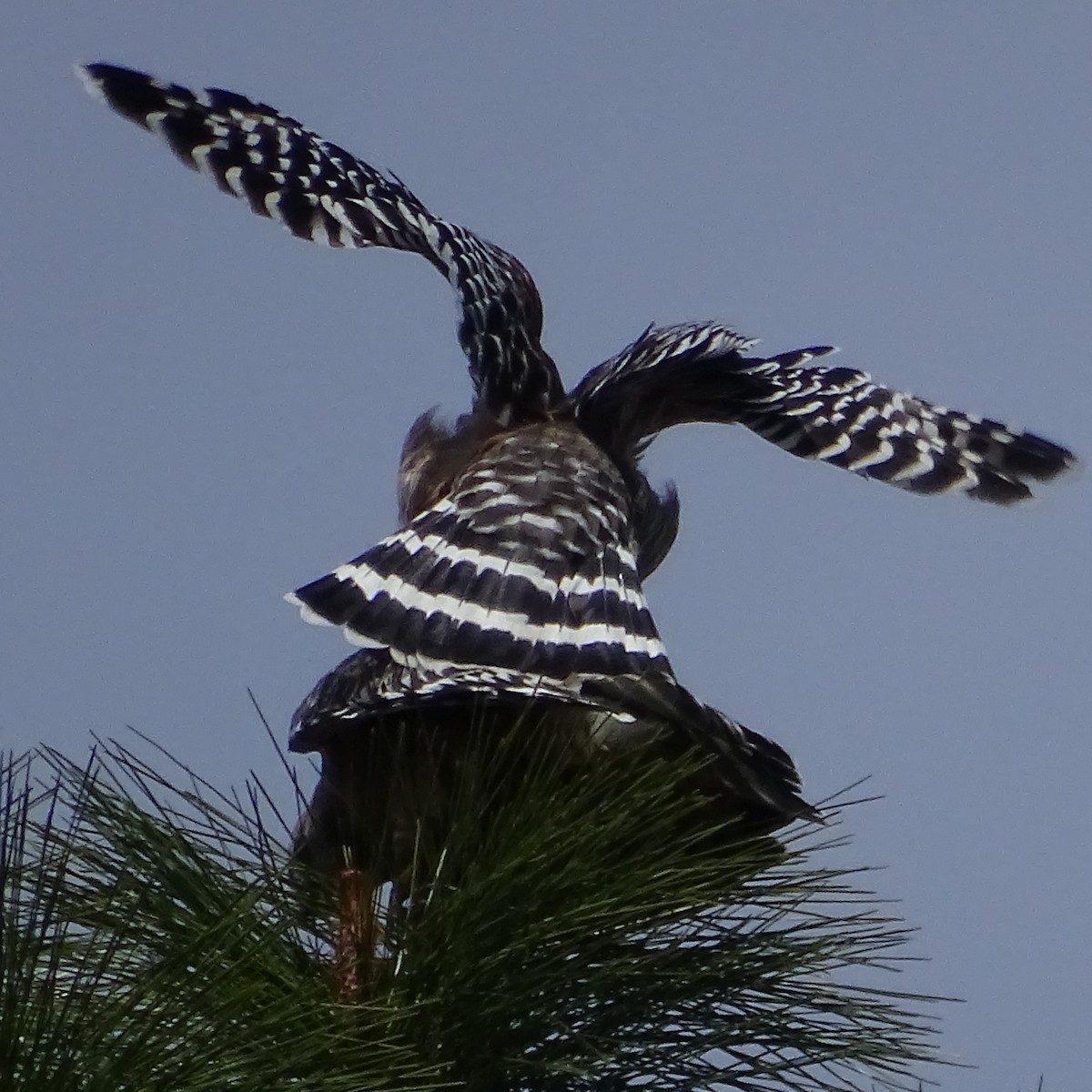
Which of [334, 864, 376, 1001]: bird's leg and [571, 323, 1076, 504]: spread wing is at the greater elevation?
[571, 323, 1076, 504]: spread wing

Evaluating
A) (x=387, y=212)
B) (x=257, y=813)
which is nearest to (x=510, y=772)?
(x=257, y=813)

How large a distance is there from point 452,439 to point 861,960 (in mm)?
1723

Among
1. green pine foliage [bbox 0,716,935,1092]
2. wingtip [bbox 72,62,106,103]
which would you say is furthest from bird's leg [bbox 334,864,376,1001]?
wingtip [bbox 72,62,106,103]

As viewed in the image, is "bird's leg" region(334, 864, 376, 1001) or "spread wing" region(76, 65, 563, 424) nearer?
"bird's leg" region(334, 864, 376, 1001)

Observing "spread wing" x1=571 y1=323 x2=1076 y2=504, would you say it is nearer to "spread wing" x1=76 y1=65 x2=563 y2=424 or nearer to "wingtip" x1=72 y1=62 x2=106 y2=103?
"spread wing" x1=76 y1=65 x2=563 y2=424

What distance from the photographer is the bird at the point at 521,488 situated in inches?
92.0

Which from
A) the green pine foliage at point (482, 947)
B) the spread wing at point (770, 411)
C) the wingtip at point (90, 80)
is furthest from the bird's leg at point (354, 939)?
the wingtip at point (90, 80)

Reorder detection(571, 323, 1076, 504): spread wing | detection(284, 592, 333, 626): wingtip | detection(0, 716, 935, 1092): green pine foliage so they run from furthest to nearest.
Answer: detection(571, 323, 1076, 504): spread wing → detection(284, 592, 333, 626): wingtip → detection(0, 716, 935, 1092): green pine foliage

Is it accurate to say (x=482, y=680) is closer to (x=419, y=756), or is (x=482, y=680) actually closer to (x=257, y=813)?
(x=419, y=756)

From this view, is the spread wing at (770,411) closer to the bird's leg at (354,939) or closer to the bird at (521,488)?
the bird at (521,488)

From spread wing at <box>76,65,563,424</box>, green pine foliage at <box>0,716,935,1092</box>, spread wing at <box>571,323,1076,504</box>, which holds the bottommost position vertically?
green pine foliage at <box>0,716,935,1092</box>

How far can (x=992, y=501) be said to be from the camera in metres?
3.90

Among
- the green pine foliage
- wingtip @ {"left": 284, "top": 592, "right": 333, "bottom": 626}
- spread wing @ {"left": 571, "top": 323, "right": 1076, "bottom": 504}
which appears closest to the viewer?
the green pine foliage

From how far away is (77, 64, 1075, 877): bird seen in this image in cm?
234
